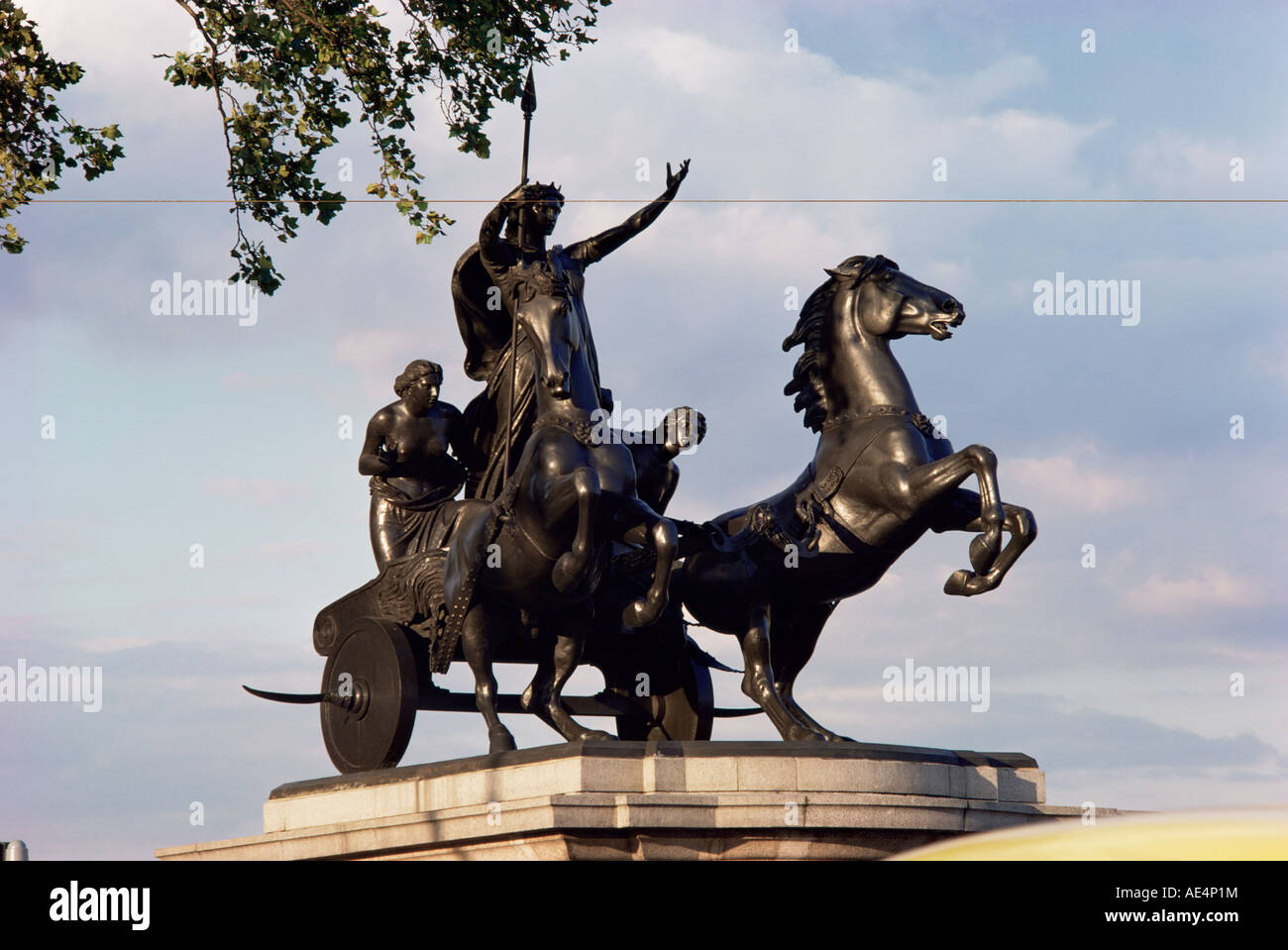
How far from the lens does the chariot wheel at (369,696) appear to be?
12578 millimetres

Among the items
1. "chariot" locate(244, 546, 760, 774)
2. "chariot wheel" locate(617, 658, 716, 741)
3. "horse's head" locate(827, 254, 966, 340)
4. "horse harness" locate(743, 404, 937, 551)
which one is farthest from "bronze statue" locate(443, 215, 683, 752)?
"horse's head" locate(827, 254, 966, 340)

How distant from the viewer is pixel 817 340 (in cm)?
1278

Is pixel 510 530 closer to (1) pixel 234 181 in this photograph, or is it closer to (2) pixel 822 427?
(2) pixel 822 427

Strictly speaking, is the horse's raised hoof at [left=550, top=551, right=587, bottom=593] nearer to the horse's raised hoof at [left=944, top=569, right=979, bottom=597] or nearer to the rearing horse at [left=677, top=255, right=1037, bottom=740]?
the rearing horse at [left=677, top=255, right=1037, bottom=740]

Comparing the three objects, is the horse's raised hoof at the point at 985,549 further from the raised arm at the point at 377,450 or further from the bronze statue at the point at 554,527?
the raised arm at the point at 377,450

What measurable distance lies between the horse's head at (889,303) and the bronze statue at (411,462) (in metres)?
2.69

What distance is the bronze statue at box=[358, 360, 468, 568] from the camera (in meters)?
13.2

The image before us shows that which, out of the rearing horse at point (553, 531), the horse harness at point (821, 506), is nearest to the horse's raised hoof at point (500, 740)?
the rearing horse at point (553, 531)

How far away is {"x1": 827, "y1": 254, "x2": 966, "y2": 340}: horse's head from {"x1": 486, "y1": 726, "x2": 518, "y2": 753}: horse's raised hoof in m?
3.31

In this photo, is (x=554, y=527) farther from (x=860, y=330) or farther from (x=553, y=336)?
(x=860, y=330)

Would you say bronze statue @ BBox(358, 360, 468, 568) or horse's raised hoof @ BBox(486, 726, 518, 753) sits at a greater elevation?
bronze statue @ BBox(358, 360, 468, 568)

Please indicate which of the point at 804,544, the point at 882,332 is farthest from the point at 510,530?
the point at 882,332

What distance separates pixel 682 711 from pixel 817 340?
2.55 metres
